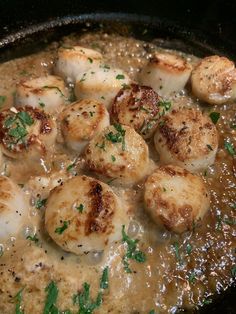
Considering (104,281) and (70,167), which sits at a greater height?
(70,167)

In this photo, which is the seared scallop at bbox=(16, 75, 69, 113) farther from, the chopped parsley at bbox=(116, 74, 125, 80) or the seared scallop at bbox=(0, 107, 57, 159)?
the chopped parsley at bbox=(116, 74, 125, 80)

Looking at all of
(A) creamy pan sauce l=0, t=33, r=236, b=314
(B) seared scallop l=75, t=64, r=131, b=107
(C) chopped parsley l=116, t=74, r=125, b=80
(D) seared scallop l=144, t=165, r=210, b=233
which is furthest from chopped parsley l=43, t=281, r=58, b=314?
(C) chopped parsley l=116, t=74, r=125, b=80

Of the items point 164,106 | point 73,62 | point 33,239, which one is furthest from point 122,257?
point 73,62

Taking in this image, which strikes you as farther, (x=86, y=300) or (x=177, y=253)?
(x=177, y=253)

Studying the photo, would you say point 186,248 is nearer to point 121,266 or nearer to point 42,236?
point 121,266

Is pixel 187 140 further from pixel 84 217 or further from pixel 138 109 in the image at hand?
pixel 84 217

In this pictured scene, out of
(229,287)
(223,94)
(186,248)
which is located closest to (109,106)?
(223,94)

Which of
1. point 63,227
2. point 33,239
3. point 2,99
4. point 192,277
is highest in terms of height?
point 2,99
